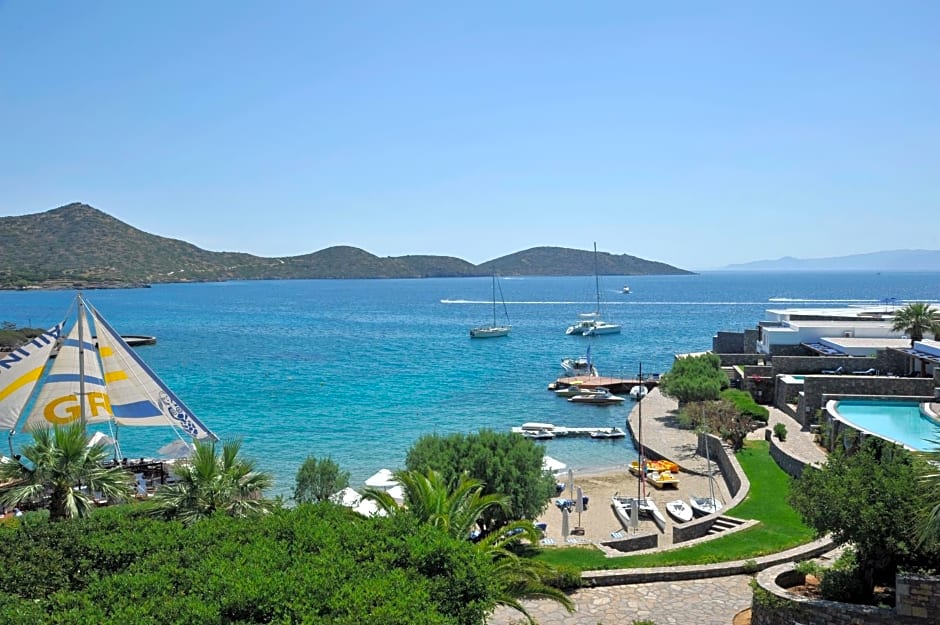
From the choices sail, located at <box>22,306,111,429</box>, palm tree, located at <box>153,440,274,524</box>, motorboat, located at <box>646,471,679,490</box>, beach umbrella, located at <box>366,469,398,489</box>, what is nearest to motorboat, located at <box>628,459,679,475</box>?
motorboat, located at <box>646,471,679,490</box>

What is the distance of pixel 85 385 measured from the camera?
76.2ft

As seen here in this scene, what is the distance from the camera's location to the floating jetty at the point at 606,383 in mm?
57634

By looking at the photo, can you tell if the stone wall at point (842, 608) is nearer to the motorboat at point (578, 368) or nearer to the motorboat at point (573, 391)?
the motorboat at point (573, 391)

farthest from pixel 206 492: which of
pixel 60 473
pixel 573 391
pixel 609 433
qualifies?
pixel 573 391

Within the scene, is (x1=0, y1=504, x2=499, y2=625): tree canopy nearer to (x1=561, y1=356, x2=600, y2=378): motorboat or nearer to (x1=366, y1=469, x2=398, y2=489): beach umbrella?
(x1=366, y1=469, x2=398, y2=489): beach umbrella

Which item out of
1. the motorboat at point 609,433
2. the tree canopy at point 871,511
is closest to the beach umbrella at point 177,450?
the tree canopy at point 871,511

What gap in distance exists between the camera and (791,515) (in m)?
21.0

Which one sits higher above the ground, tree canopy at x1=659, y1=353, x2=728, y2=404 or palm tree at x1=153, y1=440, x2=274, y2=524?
palm tree at x1=153, y1=440, x2=274, y2=524

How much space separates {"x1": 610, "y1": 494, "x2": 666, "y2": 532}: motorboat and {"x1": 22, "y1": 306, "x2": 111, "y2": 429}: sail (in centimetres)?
1797

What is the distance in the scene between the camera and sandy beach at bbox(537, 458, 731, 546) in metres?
24.8

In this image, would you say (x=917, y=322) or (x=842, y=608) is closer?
(x=842, y=608)

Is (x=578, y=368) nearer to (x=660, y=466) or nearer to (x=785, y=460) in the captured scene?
(x=660, y=466)

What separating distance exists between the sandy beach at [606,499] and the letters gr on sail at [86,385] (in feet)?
40.7

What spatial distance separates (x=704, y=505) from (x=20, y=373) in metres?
23.1
